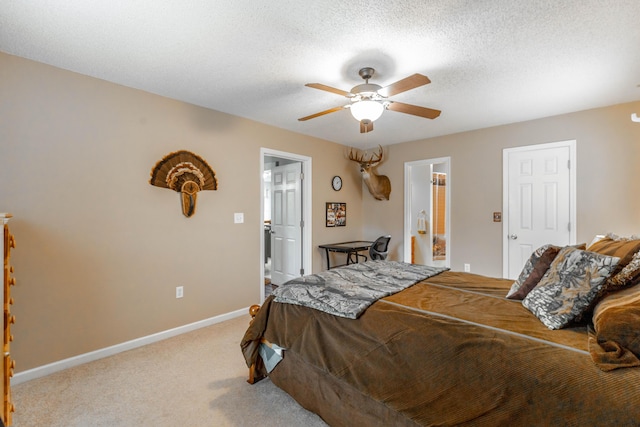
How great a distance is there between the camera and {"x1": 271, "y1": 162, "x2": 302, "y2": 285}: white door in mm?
4590

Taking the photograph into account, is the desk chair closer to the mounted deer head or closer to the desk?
the desk

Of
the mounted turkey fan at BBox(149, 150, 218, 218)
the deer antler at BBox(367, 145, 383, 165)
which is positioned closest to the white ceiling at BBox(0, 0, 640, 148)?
the mounted turkey fan at BBox(149, 150, 218, 218)

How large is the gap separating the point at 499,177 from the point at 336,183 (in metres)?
2.35

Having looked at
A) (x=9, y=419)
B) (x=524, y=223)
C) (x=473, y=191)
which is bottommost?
(x=9, y=419)

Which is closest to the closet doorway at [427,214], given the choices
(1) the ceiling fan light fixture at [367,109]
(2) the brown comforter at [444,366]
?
(1) the ceiling fan light fixture at [367,109]

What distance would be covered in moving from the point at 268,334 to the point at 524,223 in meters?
3.55

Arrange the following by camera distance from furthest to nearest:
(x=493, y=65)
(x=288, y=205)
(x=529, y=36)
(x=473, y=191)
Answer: (x=288, y=205) → (x=473, y=191) → (x=493, y=65) → (x=529, y=36)

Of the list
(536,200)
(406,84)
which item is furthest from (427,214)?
(406,84)

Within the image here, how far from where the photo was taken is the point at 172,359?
2.58m

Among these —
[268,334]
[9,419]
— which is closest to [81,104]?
[9,419]

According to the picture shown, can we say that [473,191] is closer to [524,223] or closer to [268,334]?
[524,223]

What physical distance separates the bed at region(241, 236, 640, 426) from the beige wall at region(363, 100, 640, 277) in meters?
2.09

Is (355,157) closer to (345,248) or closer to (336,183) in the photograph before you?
(336,183)

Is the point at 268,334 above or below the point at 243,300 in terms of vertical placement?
above
